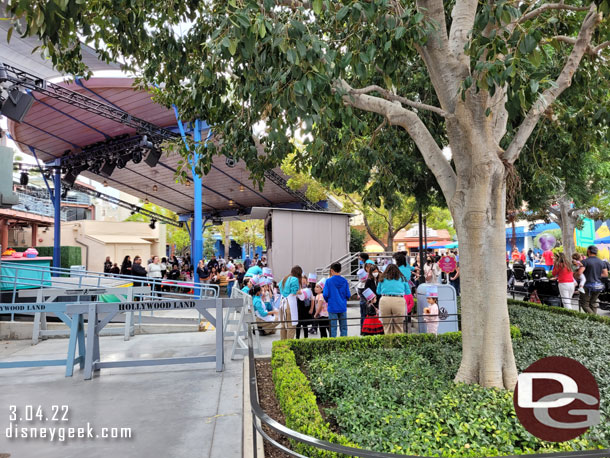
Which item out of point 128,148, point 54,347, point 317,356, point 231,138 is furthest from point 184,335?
point 128,148

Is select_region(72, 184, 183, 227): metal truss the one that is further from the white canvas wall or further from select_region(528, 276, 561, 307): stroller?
select_region(528, 276, 561, 307): stroller

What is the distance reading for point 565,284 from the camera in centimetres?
1137

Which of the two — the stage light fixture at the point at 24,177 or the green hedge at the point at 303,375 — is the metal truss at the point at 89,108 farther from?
the green hedge at the point at 303,375

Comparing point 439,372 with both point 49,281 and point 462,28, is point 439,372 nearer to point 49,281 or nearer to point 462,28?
point 462,28

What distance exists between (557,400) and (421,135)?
421 cm

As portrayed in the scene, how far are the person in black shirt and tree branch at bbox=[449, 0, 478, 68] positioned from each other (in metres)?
7.89

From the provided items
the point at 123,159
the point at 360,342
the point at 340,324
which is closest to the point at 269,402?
the point at 360,342

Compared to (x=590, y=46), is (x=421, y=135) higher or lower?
lower

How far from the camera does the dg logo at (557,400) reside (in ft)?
6.54

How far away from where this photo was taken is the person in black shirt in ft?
35.2

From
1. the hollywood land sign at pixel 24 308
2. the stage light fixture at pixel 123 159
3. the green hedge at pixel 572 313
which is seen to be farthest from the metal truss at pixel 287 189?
the hollywood land sign at pixel 24 308

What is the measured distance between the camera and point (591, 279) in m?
10.8

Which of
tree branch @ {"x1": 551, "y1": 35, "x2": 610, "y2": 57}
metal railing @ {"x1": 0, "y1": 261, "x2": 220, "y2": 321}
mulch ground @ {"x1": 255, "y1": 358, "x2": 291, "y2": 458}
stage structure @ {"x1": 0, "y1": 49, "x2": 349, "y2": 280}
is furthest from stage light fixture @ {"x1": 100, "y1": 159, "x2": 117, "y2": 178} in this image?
tree branch @ {"x1": 551, "y1": 35, "x2": 610, "y2": 57}

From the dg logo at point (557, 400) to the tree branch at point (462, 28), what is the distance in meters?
4.37
